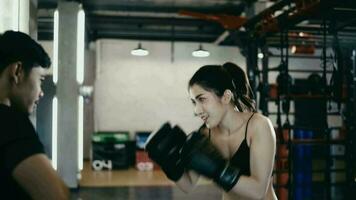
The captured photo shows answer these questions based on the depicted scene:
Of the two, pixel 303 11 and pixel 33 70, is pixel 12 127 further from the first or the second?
pixel 303 11

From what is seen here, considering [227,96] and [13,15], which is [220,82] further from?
[13,15]

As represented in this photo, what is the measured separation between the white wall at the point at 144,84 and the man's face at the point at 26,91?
9290 mm

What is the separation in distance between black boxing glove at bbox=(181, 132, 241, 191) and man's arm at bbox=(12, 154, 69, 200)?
2.46 ft

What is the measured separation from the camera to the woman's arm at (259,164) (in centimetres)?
172

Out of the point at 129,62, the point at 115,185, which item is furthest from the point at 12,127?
the point at 129,62

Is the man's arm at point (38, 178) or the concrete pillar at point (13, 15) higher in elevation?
the concrete pillar at point (13, 15)

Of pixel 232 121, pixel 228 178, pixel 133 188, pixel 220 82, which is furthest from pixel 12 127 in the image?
pixel 133 188

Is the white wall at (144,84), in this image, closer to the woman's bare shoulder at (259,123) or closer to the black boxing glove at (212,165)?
the woman's bare shoulder at (259,123)

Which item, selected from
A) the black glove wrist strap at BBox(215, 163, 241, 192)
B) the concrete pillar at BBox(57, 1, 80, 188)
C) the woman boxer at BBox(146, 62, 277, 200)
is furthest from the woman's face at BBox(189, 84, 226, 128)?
the concrete pillar at BBox(57, 1, 80, 188)

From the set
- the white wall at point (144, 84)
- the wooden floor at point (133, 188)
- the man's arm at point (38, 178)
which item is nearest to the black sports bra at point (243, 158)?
the man's arm at point (38, 178)

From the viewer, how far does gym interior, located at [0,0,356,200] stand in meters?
4.20

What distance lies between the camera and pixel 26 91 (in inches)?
48.8

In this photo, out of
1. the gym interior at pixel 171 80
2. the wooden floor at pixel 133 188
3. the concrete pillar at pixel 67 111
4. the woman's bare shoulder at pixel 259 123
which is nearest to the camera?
the woman's bare shoulder at pixel 259 123

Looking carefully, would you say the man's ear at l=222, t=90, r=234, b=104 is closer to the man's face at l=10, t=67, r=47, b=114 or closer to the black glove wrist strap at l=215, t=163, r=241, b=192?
the black glove wrist strap at l=215, t=163, r=241, b=192
